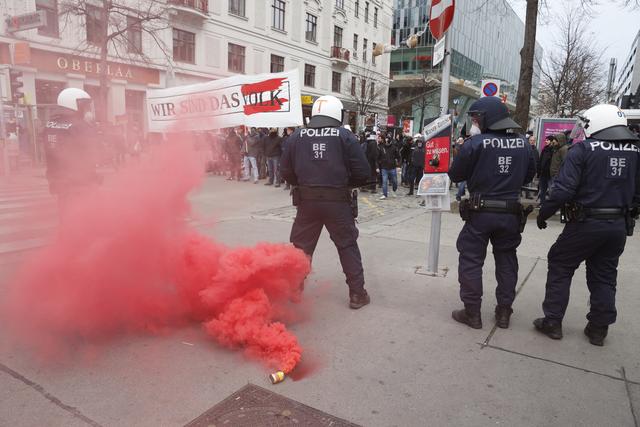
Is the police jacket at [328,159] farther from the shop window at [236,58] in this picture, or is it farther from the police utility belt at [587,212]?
the shop window at [236,58]

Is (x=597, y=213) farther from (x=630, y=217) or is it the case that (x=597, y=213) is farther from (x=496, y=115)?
(x=496, y=115)

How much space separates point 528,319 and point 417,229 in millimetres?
3961

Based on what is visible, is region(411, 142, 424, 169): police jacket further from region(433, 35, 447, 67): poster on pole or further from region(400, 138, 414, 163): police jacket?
region(433, 35, 447, 67): poster on pole

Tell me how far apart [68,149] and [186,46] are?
22.5 meters

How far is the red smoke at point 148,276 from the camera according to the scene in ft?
10.5

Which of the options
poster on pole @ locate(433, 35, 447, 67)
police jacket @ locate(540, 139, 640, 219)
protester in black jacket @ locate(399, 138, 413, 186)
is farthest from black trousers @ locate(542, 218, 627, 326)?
protester in black jacket @ locate(399, 138, 413, 186)

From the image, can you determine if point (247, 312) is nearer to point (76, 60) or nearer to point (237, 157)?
point (237, 157)

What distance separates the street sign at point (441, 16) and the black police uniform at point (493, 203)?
191 cm

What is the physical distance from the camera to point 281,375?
2.85 meters

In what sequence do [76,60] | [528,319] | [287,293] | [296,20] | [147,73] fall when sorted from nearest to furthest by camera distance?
[287,293]
[528,319]
[76,60]
[147,73]
[296,20]

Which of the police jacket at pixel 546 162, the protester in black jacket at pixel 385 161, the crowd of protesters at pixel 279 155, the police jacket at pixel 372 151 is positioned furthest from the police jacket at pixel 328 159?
the police jacket at pixel 546 162

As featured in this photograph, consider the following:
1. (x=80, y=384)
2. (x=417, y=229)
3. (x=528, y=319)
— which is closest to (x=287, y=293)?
(x=80, y=384)

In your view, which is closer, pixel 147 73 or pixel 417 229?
pixel 417 229

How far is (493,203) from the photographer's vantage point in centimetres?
359
